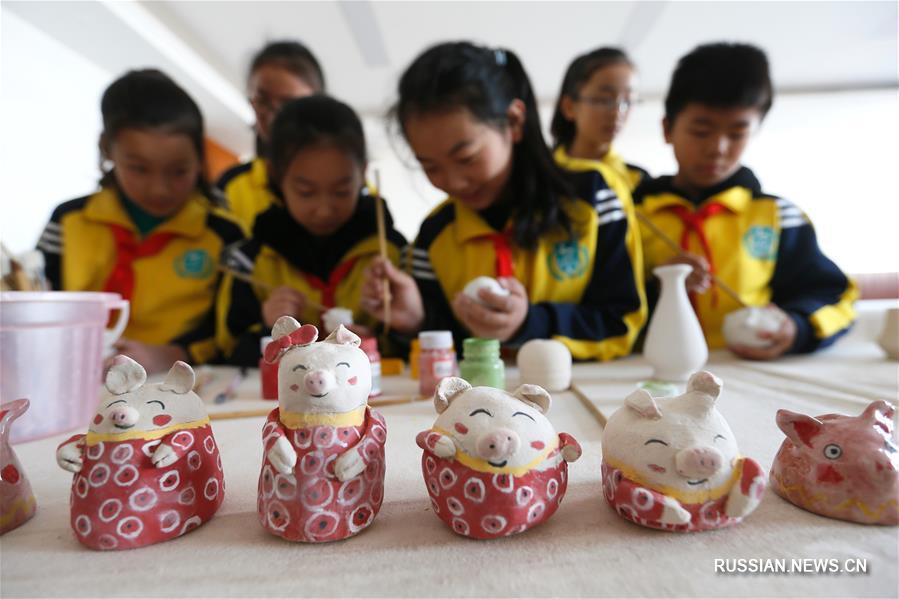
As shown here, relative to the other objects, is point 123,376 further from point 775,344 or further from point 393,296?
point 775,344

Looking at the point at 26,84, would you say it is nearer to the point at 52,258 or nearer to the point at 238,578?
the point at 52,258

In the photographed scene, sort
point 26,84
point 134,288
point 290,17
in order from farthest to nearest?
point 290,17
point 26,84
point 134,288

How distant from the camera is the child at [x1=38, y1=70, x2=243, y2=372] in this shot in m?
1.08

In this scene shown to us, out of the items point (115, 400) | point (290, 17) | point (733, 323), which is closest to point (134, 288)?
point (115, 400)

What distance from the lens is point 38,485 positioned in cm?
48

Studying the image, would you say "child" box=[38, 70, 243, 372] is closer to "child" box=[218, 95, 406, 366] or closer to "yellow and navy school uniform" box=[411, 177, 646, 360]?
"child" box=[218, 95, 406, 366]

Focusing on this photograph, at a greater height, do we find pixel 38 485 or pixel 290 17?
pixel 290 17

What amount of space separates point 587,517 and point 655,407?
97 mm

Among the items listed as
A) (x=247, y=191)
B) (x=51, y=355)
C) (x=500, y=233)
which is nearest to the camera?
(x=51, y=355)

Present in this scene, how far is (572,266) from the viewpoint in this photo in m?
1.09

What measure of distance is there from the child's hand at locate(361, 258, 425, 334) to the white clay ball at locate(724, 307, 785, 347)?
0.60m

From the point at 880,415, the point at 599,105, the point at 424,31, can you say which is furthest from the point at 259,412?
the point at 424,31

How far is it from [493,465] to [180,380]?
0.83ft

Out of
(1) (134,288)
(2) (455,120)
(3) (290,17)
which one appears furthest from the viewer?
(3) (290,17)
